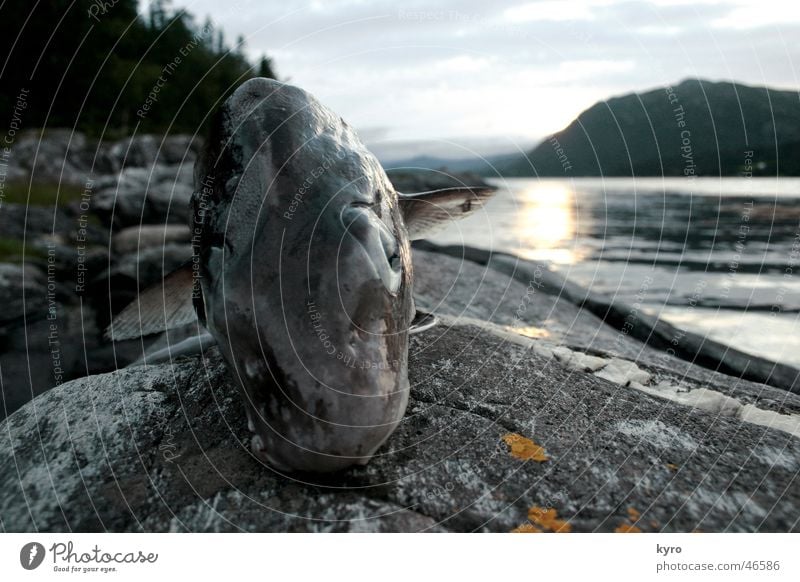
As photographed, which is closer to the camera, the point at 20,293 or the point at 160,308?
the point at 160,308

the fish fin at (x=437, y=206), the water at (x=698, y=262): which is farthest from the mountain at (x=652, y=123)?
the water at (x=698, y=262)

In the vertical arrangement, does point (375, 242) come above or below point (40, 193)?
above

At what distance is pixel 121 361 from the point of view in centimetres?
777

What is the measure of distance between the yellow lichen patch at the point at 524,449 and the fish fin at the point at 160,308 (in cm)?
200

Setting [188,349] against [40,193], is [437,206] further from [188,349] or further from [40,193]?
[40,193]

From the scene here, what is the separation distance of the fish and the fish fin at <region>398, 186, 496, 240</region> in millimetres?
1098

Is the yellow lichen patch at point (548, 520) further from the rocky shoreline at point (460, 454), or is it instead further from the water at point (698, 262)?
the water at point (698, 262)

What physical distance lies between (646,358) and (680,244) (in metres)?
14.3

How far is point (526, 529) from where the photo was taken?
238 centimetres

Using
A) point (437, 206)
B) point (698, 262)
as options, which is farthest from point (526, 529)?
point (698, 262)

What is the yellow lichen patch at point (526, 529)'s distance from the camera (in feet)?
7.80

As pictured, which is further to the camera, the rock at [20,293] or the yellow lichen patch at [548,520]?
the rock at [20,293]

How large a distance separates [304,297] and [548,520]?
1.33 m

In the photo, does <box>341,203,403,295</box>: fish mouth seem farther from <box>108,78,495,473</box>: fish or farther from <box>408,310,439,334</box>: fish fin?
<box>408,310,439,334</box>: fish fin
